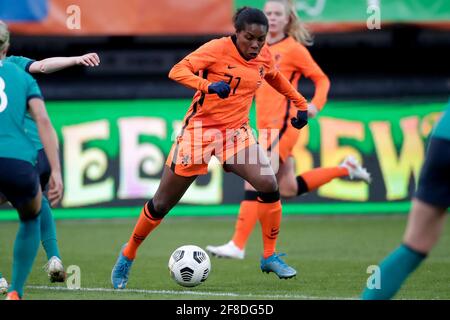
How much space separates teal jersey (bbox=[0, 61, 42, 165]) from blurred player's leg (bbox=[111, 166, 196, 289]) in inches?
68.3

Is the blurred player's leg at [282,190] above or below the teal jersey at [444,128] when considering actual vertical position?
below

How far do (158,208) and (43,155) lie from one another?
102cm

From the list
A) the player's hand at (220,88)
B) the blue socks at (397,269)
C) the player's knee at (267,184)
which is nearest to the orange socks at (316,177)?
the player's knee at (267,184)

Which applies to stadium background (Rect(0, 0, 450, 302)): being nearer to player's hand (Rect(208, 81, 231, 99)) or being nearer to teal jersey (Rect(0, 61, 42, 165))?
player's hand (Rect(208, 81, 231, 99))

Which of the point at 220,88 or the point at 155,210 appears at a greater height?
the point at 220,88

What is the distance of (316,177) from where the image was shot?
35.3ft

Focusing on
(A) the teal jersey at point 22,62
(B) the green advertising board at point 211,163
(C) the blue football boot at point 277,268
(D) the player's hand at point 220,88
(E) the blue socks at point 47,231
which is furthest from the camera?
(B) the green advertising board at point 211,163

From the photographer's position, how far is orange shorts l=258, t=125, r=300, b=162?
979 centimetres

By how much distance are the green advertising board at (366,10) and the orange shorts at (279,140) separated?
4.93 meters

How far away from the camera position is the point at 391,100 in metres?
14.3

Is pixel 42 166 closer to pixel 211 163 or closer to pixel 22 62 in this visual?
pixel 22 62

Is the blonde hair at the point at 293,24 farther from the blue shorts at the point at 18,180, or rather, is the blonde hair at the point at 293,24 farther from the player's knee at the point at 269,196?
the blue shorts at the point at 18,180

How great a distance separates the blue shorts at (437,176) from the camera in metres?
5.40

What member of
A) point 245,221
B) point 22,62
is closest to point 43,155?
point 22,62
